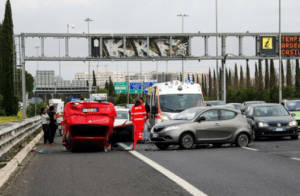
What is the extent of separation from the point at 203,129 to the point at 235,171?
6932 mm

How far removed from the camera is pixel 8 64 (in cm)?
5853

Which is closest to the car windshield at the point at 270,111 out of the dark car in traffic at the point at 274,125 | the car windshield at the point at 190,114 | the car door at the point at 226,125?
the dark car in traffic at the point at 274,125

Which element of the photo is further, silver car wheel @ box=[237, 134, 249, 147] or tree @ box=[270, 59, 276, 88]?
tree @ box=[270, 59, 276, 88]

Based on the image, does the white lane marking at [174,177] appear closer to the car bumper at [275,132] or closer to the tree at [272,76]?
the car bumper at [275,132]

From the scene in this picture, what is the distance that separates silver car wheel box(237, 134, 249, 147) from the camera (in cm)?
1924

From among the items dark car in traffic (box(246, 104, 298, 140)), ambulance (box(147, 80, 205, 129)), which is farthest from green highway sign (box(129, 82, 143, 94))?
→ dark car in traffic (box(246, 104, 298, 140))

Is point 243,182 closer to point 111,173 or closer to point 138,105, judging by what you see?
point 111,173

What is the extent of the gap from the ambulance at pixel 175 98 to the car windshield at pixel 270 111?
2468 millimetres

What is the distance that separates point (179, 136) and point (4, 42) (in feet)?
143

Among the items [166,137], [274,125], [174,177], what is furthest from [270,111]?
[174,177]

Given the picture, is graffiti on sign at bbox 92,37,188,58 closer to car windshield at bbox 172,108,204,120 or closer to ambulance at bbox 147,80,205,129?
ambulance at bbox 147,80,205,129

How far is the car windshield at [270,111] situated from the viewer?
959 inches

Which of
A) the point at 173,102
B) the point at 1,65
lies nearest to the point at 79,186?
the point at 173,102

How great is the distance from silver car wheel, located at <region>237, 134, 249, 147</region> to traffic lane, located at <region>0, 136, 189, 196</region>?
5006 millimetres
